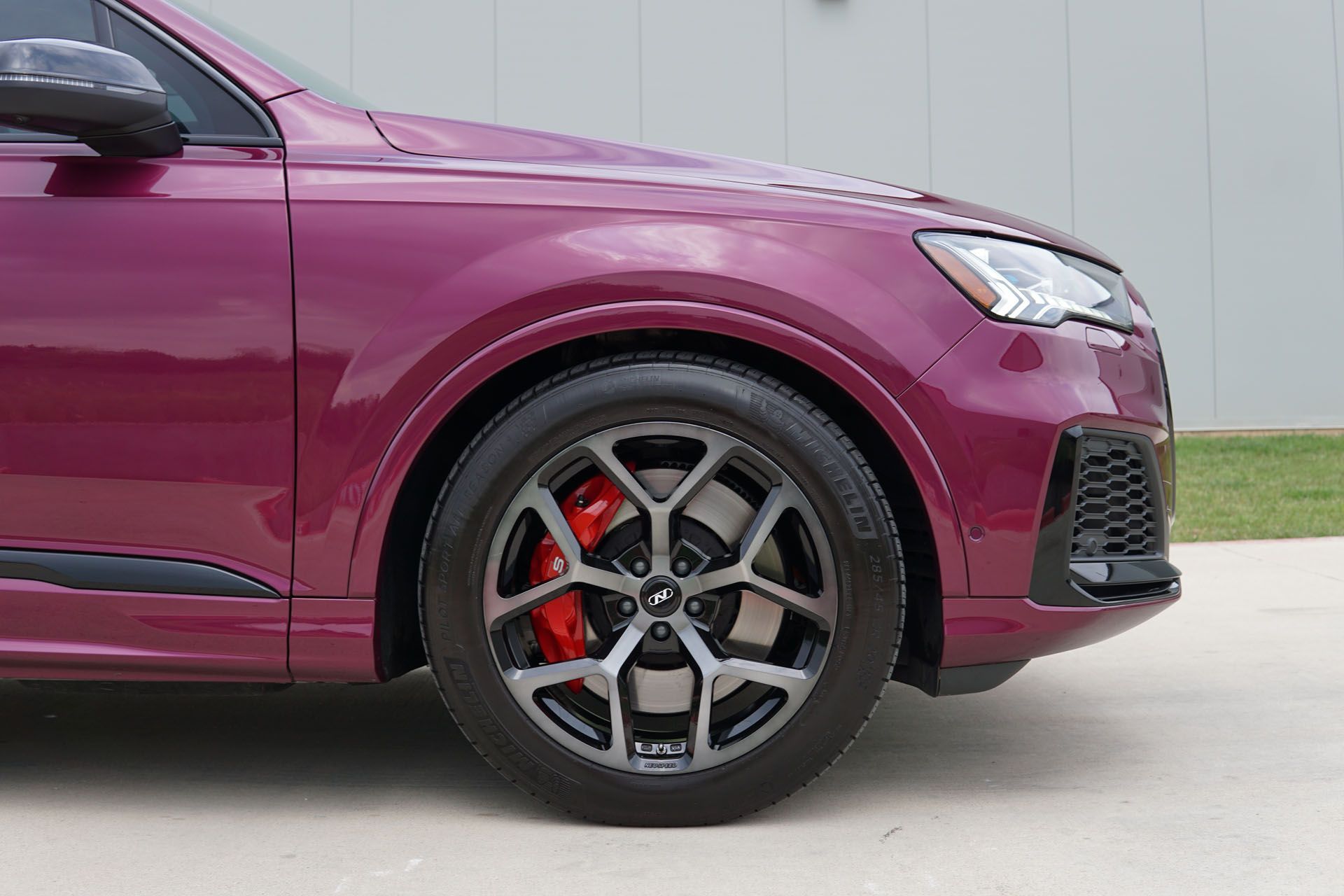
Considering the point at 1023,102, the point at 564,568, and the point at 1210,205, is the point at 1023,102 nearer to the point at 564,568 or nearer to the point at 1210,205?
the point at 1210,205

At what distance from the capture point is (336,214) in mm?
1933

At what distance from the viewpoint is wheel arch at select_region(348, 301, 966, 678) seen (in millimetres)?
1897

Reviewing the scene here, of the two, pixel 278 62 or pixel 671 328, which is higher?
pixel 278 62

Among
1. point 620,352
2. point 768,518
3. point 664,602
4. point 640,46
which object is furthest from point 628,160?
point 640,46

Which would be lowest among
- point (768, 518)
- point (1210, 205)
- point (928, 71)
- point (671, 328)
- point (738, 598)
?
point (738, 598)

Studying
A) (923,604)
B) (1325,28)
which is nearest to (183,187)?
(923,604)

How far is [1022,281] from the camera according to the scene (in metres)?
1.99

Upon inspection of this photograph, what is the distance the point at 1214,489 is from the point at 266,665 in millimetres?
6482

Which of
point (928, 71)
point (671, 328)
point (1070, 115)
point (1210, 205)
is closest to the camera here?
point (671, 328)

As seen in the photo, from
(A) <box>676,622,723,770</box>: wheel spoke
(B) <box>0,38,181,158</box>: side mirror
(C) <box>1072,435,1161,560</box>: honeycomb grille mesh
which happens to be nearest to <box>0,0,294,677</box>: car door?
(B) <box>0,38,181,158</box>: side mirror

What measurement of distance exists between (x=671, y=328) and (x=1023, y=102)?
873cm

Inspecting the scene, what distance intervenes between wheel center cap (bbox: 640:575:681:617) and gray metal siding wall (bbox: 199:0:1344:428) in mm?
7842

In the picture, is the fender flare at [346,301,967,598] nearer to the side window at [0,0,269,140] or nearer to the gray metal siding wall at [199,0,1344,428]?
the side window at [0,0,269,140]

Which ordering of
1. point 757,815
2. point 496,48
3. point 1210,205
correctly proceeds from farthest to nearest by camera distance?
point 1210,205
point 496,48
point 757,815
